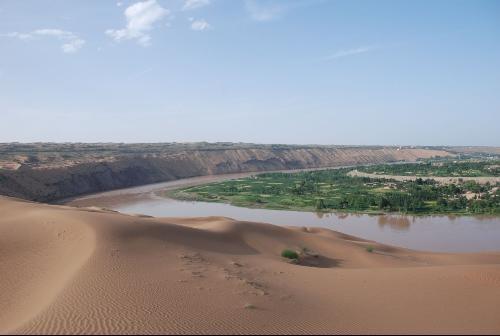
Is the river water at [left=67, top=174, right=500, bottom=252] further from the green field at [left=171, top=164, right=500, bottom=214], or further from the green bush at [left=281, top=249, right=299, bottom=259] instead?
the green bush at [left=281, top=249, right=299, bottom=259]

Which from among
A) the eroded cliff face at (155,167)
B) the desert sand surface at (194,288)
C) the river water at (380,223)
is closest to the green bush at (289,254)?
the desert sand surface at (194,288)

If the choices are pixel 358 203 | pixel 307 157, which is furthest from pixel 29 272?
pixel 307 157

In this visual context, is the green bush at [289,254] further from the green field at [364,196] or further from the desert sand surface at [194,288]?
the green field at [364,196]

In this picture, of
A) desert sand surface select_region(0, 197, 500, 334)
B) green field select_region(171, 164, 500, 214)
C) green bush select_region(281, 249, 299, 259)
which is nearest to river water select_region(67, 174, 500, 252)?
green field select_region(171, 164, 500, 214)

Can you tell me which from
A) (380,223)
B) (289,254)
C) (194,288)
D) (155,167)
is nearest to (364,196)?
(380,223)

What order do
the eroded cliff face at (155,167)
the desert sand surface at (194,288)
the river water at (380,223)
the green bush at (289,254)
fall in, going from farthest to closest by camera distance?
the eroded cliff face at (155,167), the river water at (380,223), the green bush at (289,254), the desert sand surface at (194,288)
